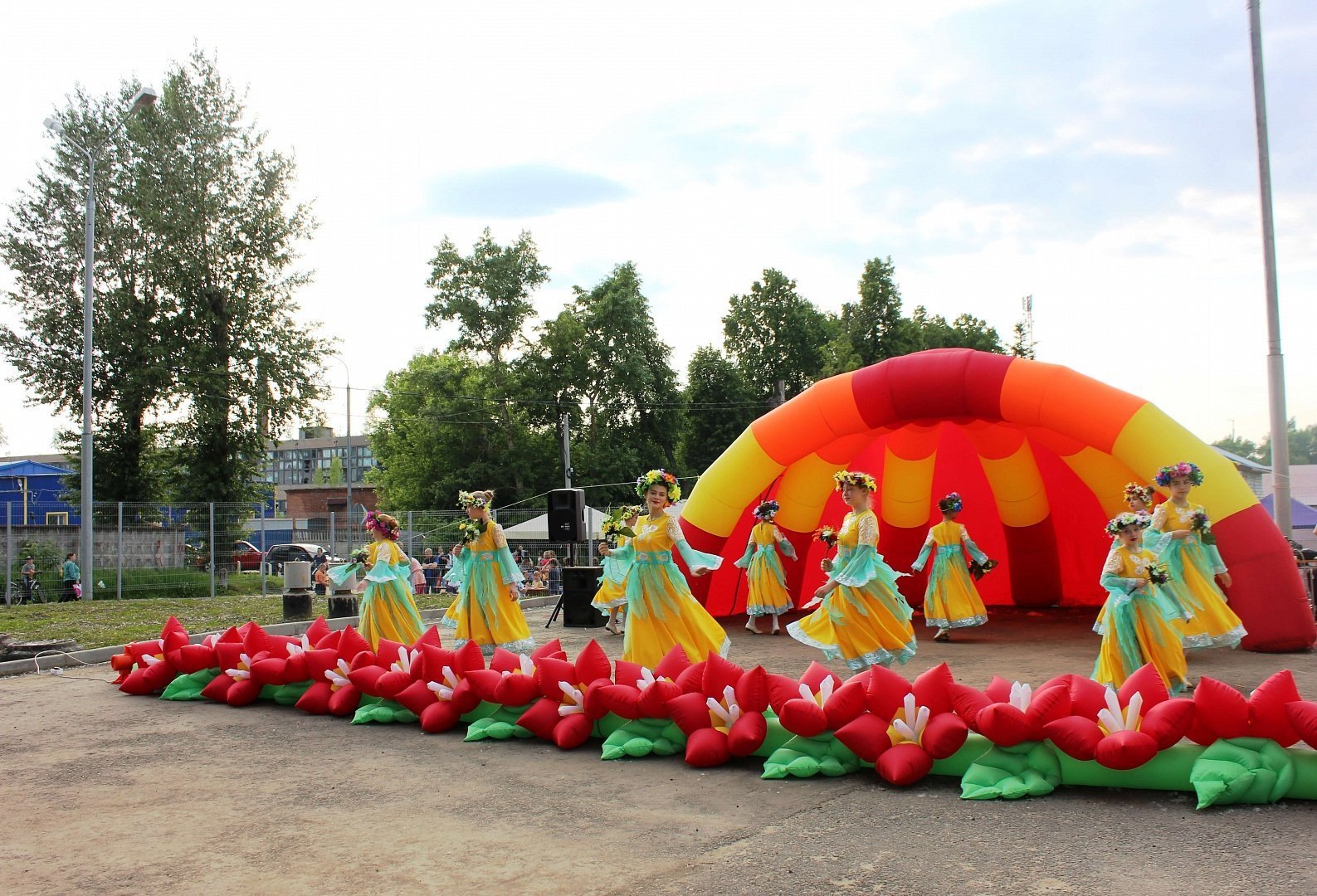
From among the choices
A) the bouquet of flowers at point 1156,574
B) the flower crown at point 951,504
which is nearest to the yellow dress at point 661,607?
the bouquet of flowers at point 1156,574

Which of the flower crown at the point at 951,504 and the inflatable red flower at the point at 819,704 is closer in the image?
the inflatable red flower at the point at 819,704

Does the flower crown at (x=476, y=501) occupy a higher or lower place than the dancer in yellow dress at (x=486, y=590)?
higher

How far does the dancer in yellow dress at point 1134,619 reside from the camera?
7559 millimetres

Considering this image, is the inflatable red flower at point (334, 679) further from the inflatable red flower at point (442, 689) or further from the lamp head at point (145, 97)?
the lamp head at point (145, 97)

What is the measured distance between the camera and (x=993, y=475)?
1467 centimetres

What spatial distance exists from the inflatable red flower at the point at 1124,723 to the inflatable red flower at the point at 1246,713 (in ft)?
0.23

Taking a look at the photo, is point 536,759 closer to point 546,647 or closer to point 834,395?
point 546,647

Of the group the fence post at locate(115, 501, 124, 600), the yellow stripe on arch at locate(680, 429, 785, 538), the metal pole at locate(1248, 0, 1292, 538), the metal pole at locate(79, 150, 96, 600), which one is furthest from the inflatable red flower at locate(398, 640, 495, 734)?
the fence post at locate(115, 501, 124, 600)

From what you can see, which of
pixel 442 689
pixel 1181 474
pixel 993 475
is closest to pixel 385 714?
pixel 442 689

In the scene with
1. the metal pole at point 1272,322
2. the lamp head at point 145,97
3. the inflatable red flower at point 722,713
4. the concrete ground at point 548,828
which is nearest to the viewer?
the concrete ground at point 548,828

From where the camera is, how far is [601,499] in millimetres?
45156

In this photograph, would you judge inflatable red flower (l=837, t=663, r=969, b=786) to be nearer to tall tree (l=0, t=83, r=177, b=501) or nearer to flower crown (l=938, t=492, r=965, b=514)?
flower crown (l=938, t=492, r=965, b=514)

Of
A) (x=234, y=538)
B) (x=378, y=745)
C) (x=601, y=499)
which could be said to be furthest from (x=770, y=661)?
(x=601, y=499)

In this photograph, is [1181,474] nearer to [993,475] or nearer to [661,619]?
[993,475]
